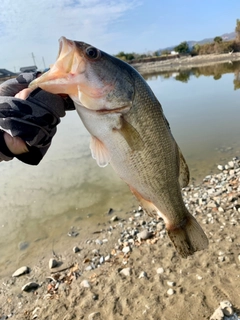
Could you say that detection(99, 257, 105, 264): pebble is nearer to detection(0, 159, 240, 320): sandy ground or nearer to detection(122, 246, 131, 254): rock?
detection(0, 159, 240, 320): sandy ground

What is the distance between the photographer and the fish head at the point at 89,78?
1931 millimetres

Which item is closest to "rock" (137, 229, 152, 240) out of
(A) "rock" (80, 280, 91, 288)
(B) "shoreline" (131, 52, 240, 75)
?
(A) "rock" (80, 280, 91, 288)

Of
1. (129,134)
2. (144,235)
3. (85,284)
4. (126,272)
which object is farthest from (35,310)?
(129,134)

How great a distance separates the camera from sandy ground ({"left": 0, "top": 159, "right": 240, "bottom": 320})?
4.18 meters

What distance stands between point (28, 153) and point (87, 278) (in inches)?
143

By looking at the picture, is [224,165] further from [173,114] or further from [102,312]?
[173,114]

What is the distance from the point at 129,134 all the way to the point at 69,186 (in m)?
7.19

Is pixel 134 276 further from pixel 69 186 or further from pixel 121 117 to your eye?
pixel 69 186

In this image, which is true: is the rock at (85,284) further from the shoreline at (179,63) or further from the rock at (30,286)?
the shoreline at (179,63)

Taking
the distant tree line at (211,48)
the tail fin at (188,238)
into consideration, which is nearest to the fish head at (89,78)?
the tail fin at (188,238)

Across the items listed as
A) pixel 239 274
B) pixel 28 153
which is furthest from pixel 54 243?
pixel 28 153

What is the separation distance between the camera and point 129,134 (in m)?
2.17

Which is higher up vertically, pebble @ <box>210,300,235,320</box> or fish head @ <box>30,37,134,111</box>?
fish head @ <box>30,37,134,111</box>

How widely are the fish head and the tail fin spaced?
122 cm
